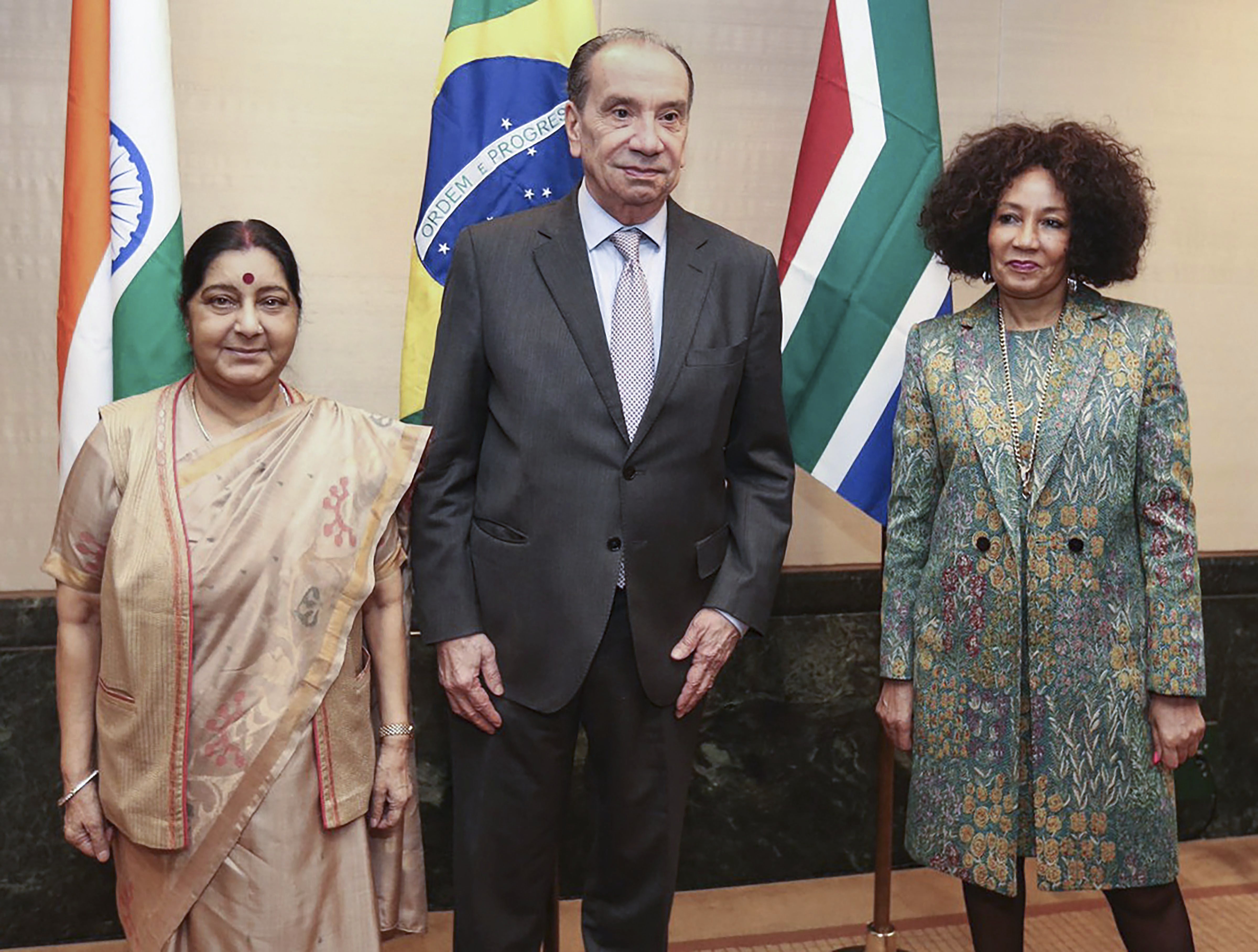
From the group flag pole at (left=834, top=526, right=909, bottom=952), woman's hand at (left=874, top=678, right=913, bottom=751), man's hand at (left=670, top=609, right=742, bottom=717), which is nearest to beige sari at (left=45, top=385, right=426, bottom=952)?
man's hand at (left=670, top=609, right=742, bottom=717)

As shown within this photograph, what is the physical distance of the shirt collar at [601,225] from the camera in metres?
1.84

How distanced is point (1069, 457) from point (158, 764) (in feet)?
4.61

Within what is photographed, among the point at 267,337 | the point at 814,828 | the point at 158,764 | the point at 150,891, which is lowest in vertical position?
the point at 814,828

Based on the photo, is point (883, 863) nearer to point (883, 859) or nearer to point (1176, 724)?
point (883, 859)

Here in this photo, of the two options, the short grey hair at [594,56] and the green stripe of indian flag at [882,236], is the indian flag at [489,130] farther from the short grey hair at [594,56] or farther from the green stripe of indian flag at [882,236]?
the green stripe of indian flag at [882,236]

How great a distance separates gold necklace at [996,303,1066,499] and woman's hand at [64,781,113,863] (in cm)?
145

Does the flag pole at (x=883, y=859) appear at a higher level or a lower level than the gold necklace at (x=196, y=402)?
lower

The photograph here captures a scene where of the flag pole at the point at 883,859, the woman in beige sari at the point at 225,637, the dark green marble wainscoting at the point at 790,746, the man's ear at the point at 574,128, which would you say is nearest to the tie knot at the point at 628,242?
the man's ear at the point at 574,128

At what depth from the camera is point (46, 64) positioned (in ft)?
7.92

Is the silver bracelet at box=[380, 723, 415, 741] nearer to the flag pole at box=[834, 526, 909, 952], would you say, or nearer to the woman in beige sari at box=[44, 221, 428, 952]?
the woman in beige sari at box=[44, 221, 428, 952]

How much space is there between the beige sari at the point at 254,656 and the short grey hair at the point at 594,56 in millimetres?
649

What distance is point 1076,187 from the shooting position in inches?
74.7

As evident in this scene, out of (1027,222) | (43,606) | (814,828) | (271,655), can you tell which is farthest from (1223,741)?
(43,606)

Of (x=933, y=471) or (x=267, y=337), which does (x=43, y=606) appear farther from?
(x=933, y=471)
